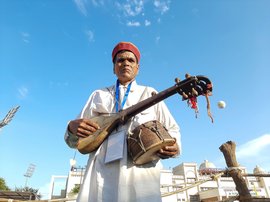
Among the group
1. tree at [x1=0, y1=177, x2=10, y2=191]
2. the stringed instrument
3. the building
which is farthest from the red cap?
tree at [x1=0, y1=177, x2=10, y2=191]

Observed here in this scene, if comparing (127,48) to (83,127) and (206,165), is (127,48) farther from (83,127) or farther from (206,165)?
(206,165)

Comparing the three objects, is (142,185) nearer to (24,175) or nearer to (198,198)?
(198,198)

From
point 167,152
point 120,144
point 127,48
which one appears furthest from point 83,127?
point 127,48

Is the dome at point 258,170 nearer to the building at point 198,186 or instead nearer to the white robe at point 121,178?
the building at point 198,186

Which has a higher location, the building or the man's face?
the building

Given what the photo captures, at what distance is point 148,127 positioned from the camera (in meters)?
1.72

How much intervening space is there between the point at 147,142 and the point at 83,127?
0.54 metres

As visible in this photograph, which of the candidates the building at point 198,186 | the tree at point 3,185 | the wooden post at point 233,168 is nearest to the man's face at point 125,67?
the wooden post at point 233,168

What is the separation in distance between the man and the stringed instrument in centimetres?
5

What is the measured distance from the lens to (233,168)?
440 centimetres

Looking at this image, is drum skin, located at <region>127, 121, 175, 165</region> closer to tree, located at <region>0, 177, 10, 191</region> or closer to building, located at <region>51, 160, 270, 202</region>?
building, located at <region>51, 160, 270, 202</region>

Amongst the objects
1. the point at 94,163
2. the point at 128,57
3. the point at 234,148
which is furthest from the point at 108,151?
the point at 234,148

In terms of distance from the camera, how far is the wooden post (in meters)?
4.18

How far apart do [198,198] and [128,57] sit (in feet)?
105
